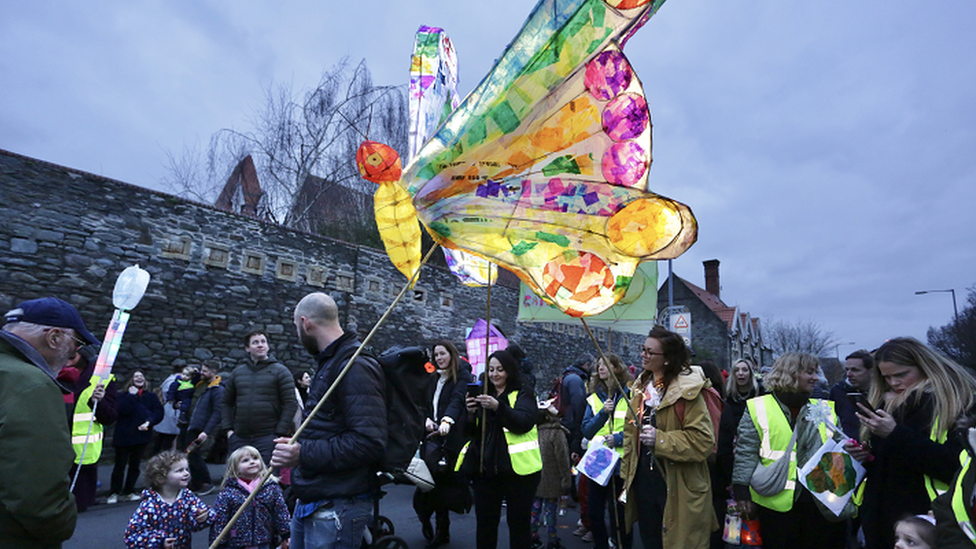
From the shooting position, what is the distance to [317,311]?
2635mm

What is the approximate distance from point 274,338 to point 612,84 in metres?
10.8

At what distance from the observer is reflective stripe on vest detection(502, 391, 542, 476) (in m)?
3.53

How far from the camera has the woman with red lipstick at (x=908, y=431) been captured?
7.90 feet

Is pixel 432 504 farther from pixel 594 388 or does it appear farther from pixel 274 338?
pixel 274 338

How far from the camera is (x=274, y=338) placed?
37.3 ft

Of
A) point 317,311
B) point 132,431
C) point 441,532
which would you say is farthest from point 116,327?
point 317,311

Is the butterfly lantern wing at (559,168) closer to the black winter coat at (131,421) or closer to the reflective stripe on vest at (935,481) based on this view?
the reflective stripe on vest at (935,481)

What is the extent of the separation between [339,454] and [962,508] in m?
2.25

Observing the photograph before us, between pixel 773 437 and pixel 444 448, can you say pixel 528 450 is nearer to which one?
pixel 444 448

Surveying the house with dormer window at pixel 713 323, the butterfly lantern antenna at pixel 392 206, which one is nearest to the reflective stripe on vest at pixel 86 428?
the butterfly lantern antenna at pixel 392 206

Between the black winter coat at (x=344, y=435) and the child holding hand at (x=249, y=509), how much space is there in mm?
1031

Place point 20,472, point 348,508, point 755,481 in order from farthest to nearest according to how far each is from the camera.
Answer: point 755,481 < point 348,508 < point 20,472

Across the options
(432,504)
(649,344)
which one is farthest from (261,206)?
(649,344)

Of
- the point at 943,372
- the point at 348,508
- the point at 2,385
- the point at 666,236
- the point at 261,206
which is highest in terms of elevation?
the point at 261,206
